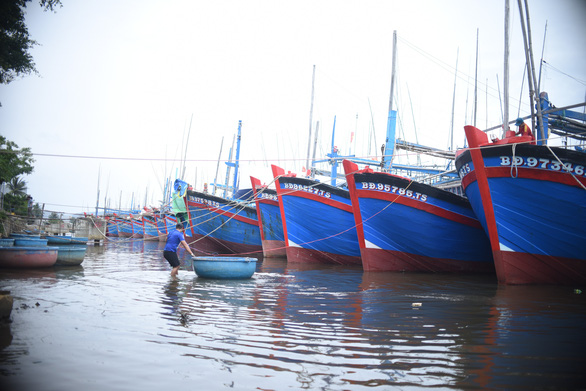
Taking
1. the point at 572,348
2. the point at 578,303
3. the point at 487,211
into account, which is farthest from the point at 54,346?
the point at 487,211

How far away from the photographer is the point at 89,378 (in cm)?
334

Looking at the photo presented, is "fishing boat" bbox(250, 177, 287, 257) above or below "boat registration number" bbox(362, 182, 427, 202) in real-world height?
below

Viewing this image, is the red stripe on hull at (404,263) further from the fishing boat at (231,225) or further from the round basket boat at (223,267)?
the fishing boat at (231,225)

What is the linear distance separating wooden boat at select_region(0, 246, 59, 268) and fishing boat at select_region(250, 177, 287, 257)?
989cm

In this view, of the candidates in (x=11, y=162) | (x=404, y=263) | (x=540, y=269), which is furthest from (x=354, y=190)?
(x=11, y=162)

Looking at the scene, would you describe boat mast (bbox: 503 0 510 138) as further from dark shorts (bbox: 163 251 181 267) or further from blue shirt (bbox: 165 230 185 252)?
dark shorts (bbox: 163 251 181 267)

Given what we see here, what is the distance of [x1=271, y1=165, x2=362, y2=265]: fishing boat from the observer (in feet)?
55.3

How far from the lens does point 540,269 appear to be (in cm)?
1037

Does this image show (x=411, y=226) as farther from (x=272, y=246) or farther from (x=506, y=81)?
(x=272, y=246)

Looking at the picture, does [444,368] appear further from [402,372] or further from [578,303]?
[578,303]

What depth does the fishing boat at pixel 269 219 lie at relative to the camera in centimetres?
2045

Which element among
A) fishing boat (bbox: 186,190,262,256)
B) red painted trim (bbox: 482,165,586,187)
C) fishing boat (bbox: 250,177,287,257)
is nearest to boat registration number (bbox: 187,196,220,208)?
fishing boat (bbox: 186,190,262,256)

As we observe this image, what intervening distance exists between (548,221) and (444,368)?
25.9 ft

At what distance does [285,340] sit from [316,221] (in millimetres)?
12499
